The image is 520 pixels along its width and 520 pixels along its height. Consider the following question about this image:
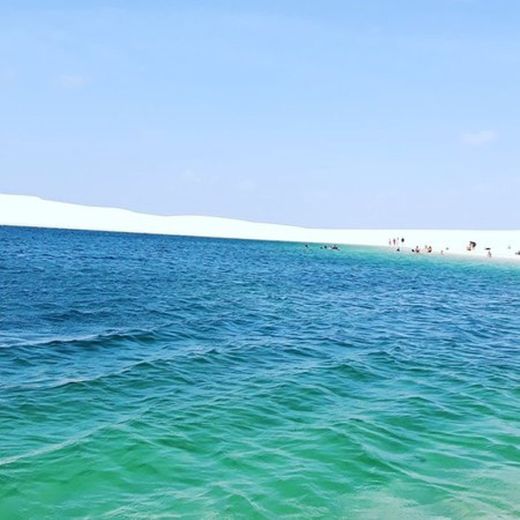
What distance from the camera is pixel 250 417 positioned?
11906mm

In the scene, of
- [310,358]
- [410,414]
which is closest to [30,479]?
[410,414]

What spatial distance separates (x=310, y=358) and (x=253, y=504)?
10074mm

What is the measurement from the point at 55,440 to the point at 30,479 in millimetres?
1615

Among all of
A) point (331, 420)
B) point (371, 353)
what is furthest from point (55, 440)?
point (371, 353)

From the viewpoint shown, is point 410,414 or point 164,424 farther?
point 410,414

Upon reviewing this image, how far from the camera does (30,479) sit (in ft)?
28.6

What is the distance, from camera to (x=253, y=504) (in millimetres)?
8227

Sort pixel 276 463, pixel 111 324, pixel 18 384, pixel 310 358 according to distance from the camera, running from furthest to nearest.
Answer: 1. pixel 111 324
2. pixel 310 358
3. pixel 18 384
4. pixel 276 463

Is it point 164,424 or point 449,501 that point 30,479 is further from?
point 449,501

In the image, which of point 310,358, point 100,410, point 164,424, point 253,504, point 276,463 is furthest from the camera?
point 310,358

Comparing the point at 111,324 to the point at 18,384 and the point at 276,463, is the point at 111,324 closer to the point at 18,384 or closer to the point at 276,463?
the point at 18,384

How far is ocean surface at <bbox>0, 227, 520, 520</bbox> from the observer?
8.43 metres

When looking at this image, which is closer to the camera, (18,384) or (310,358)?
(18,384)

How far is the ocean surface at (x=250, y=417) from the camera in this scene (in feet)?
27.7
